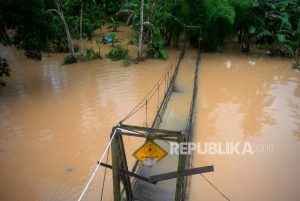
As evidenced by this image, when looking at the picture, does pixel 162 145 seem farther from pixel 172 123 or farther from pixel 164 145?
pixel 172 123

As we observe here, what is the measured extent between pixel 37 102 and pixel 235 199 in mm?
5863

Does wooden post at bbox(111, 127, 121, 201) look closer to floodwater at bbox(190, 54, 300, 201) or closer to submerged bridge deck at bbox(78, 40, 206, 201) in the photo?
submerged bridge deck at bbox(78, 40, 206, 201)

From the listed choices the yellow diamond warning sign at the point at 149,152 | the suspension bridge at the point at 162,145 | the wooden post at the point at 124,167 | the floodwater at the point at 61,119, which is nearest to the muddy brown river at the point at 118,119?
the floodwater at the point at 61,119

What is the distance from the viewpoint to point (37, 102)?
7.47 metres

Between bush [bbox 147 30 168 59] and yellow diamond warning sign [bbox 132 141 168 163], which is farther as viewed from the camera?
bush [bbox 147 30 168 59]

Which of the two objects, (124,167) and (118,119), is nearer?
(124,167)

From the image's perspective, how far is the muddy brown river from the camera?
4.62 metres

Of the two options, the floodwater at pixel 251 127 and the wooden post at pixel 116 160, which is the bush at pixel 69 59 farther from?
the wooden post at pixel 116 160

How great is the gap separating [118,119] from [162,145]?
1823 mm

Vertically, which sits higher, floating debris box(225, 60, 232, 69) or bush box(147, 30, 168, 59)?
bush box(147, 30, 168, 59)

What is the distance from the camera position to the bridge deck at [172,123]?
13.4 feet

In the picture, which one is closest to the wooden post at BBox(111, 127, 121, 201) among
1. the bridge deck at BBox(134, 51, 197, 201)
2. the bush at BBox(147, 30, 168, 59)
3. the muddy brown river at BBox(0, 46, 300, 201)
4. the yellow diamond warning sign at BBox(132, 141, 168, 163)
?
the yellow diamond warning sign at BBox(132, 141, 168, 163)

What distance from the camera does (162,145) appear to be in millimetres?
5270

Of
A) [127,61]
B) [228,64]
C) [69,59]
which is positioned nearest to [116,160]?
[127,61]
